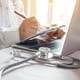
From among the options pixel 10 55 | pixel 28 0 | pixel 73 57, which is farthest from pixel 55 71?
pixel 28 0

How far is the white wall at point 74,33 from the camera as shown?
813 millimetres

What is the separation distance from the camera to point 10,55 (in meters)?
0.87

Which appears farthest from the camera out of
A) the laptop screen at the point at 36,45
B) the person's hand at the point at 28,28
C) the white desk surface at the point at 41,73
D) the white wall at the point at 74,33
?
the person's hand at the point at 28,28

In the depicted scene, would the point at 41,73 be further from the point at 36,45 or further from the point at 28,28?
the point at 28,28

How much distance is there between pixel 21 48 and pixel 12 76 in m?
0.34

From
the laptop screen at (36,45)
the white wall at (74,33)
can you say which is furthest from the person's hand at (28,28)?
the white wall at (74,33)

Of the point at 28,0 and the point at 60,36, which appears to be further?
the point at 28,0

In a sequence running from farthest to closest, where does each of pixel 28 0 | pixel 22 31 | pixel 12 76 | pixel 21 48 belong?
pixel 28 0
pixel 22 31
pixel 21 48
pixel 12 76

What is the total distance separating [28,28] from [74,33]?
15.5 inches

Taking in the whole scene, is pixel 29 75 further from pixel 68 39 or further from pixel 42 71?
pixel 68 39

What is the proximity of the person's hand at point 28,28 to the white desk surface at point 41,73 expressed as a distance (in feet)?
1.32

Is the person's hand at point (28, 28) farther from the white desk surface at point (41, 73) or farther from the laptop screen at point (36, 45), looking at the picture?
the white desk surface at point (41, 73)

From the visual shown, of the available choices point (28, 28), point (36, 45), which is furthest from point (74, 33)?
point (28, 28)

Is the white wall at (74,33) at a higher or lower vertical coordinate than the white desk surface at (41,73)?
higher
